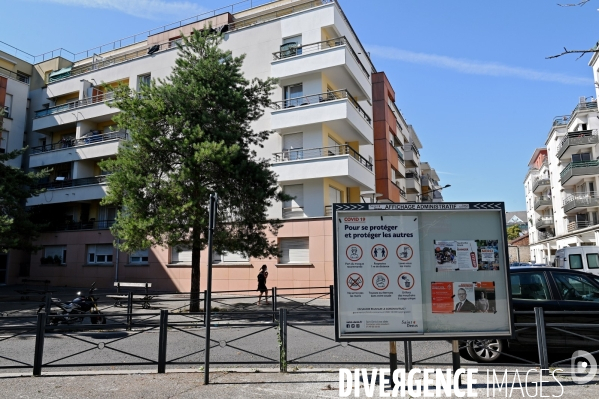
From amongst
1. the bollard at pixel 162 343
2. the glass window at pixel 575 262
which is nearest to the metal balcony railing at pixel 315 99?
the glass window at pixel 575 262

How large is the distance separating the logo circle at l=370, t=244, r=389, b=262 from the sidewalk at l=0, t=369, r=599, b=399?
1.71m

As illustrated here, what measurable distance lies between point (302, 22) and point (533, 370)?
21.9 meters

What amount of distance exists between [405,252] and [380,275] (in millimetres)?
443

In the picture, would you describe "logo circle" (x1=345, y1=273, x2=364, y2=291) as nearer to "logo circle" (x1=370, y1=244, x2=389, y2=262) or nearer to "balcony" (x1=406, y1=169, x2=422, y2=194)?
"logo circle" (x1=370, y1=244, x2=389, y2=262)

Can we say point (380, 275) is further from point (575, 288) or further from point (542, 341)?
point (575, 288)

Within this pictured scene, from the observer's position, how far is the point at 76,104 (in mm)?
32312

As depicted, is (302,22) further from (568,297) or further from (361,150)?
(568,297)

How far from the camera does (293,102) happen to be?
965 inches

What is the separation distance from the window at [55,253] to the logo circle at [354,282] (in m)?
30.0

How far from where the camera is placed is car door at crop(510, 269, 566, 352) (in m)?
7.26

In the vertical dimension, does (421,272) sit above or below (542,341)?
above

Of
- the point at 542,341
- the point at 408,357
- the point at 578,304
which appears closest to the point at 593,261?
the point at 578,304

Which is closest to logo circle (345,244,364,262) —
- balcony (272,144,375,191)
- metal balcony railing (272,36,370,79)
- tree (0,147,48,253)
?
balcony (272,144,375,191)

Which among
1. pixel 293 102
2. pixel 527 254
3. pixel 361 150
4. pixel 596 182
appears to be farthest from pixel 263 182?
pixel 527 254
